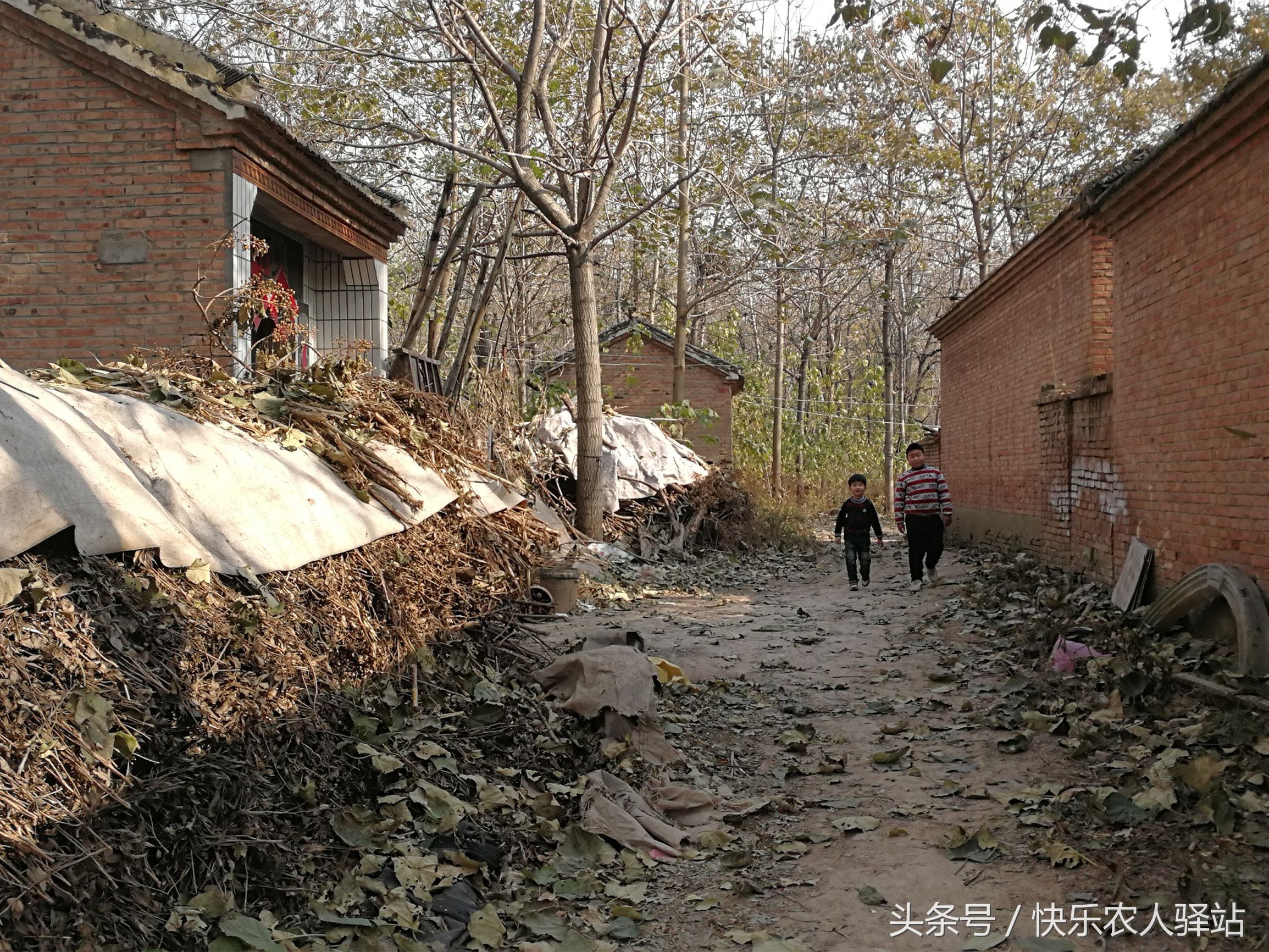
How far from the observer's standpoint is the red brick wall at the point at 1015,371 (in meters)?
11.5

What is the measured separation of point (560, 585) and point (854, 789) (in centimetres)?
526

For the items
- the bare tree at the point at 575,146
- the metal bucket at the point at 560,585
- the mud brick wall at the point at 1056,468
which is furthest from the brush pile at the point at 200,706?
the mud brick wall at the point at 1056,468

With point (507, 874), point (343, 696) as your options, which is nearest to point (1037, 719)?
point (507, 874)

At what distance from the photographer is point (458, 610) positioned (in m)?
6.37

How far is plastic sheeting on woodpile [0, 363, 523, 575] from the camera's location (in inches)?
136

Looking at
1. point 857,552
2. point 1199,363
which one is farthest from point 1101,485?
point 857,552

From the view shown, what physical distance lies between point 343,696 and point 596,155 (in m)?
8.65

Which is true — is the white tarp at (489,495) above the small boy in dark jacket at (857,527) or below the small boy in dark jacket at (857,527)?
above

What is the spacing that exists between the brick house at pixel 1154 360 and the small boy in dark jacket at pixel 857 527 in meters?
2.05

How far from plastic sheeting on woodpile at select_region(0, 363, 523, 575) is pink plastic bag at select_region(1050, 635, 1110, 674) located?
4.74m

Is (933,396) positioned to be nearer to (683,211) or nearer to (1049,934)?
(683,211)

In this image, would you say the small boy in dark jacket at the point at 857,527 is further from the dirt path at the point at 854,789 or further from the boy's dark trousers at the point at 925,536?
the dirt path at the point at 854,789

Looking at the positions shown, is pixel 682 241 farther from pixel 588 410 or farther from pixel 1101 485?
pixel 1101 485

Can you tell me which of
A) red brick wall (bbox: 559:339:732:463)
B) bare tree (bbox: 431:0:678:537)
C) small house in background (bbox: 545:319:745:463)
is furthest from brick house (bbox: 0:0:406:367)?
red brick wall (bbox: 559:339:732:463)
